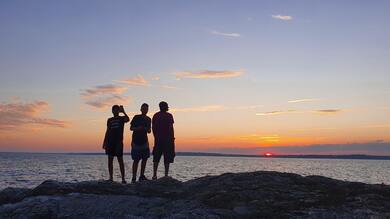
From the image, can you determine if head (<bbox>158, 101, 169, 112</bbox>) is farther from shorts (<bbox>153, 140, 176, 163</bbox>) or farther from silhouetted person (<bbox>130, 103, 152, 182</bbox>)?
shorts (<bbox>153, 140, 176, 163</bbox>)

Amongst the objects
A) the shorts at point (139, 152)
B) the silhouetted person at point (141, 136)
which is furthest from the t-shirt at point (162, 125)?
the shorts at point (139, 152)

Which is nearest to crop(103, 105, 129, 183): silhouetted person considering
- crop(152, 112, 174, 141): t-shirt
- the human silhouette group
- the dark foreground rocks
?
the human silhouette group

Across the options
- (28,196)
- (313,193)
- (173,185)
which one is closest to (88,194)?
(28,196)

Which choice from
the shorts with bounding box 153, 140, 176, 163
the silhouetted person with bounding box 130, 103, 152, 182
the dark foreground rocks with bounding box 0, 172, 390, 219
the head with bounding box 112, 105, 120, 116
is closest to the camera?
the dark foreground rocks with bounding box 0, 172, 390, 219

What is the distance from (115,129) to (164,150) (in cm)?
171

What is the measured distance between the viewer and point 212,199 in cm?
891

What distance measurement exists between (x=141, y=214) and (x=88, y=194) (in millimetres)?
1676

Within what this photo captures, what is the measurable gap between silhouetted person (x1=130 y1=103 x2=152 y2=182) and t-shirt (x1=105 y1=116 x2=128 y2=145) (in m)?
0.47

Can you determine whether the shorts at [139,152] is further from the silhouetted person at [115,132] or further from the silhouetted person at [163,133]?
the silhouetted person at [115,132]

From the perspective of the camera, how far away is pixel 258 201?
8.74 m

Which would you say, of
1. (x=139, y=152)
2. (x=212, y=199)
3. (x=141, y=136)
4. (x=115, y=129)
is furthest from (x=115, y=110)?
(x=212, y=199)

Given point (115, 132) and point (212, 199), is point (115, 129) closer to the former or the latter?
point (115, 132)

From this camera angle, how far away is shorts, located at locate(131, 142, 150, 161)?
1401 centimetres

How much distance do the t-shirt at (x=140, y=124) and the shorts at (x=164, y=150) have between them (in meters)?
0.44
